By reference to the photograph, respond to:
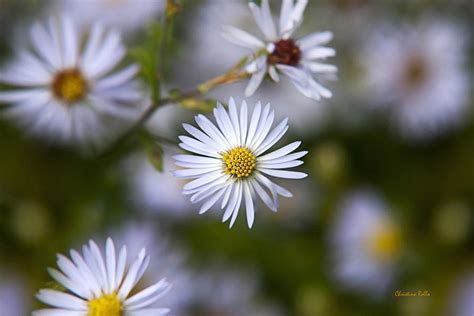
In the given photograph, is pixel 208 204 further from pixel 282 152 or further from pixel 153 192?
pixel 153 192

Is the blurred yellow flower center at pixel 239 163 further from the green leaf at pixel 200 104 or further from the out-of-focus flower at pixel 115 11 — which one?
the out-of-focus flower at pixel 115 11

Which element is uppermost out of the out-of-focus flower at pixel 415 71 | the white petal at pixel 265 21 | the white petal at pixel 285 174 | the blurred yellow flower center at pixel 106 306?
the out-of-focus flower at pixel 415 71

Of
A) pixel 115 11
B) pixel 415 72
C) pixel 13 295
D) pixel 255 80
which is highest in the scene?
pixel 115 11

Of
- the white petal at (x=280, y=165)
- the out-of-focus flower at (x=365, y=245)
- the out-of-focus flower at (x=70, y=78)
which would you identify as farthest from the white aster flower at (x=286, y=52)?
the out-of-focus flower at (x=365, y=245)

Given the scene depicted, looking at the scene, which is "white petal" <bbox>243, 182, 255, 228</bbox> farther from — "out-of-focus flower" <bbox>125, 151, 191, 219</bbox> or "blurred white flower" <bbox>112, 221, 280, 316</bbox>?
"out-of-focus flower" <bbox>125, 151, 191, 219</bbox>

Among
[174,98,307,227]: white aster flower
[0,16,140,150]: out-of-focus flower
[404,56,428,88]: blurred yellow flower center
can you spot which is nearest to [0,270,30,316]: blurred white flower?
[0,16,140,150]: out-of-focus flower

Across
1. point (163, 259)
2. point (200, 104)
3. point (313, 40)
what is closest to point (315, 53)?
point (313, 40)
